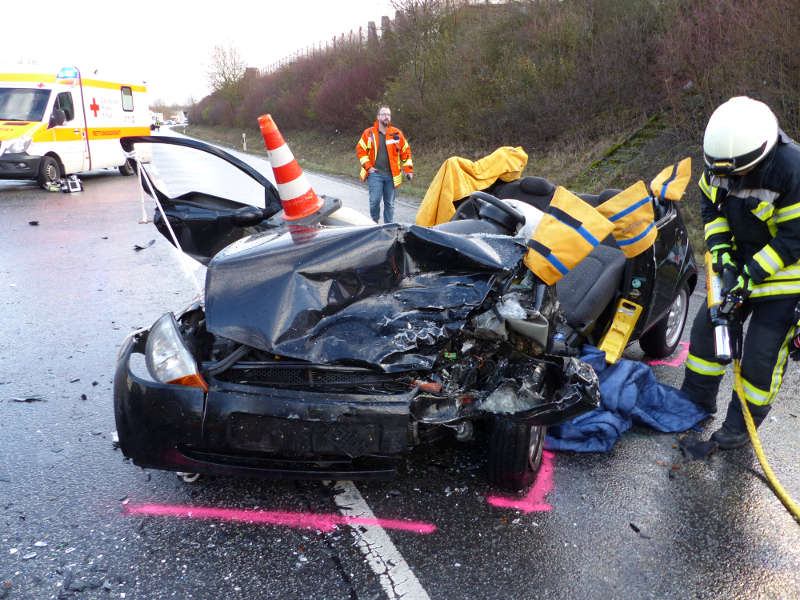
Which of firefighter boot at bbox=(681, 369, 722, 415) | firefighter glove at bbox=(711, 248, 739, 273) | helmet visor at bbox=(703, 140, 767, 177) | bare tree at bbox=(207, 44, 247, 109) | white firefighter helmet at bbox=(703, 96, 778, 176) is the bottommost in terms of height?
firefighter boot at bbox=(681, 369, 722, 415)

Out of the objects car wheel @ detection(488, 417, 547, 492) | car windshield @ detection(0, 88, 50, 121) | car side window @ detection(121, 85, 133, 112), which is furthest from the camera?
car side window @ detection(121, 85, 133, 112)

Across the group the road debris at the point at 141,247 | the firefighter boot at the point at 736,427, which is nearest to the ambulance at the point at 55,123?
the road debris at the point at 141,247

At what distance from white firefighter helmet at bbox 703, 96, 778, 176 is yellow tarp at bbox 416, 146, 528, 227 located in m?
1.72

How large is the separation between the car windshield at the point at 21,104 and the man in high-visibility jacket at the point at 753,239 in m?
14.0

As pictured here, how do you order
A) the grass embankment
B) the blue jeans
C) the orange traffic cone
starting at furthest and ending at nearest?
the grass embankment < the blue jeans < the orange traffic cone

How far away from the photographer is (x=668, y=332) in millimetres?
4566

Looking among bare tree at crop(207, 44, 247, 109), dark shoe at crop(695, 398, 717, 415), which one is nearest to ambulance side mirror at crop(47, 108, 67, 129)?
dark shoe at crop(695, 398, 717, 415)

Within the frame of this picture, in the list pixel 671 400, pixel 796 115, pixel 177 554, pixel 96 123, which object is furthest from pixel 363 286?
pixel 96 123

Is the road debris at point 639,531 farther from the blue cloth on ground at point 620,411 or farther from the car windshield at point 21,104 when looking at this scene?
the car windshield at point 21,104

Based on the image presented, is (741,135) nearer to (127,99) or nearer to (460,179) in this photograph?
(460,179)

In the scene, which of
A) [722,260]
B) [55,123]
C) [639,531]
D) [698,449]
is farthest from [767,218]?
[55,123]

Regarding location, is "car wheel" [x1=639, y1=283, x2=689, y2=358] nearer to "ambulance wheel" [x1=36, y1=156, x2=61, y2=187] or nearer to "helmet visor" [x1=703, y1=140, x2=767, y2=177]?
"helmet visor" [x1=703, y1=140, x2=767, y2=177]

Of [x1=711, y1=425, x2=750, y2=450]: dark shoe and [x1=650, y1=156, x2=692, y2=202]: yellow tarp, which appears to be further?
[x1=650, y1=156, x2=692, y2=202]: yellow tarp

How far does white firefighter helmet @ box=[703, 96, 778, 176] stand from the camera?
2910 mm
